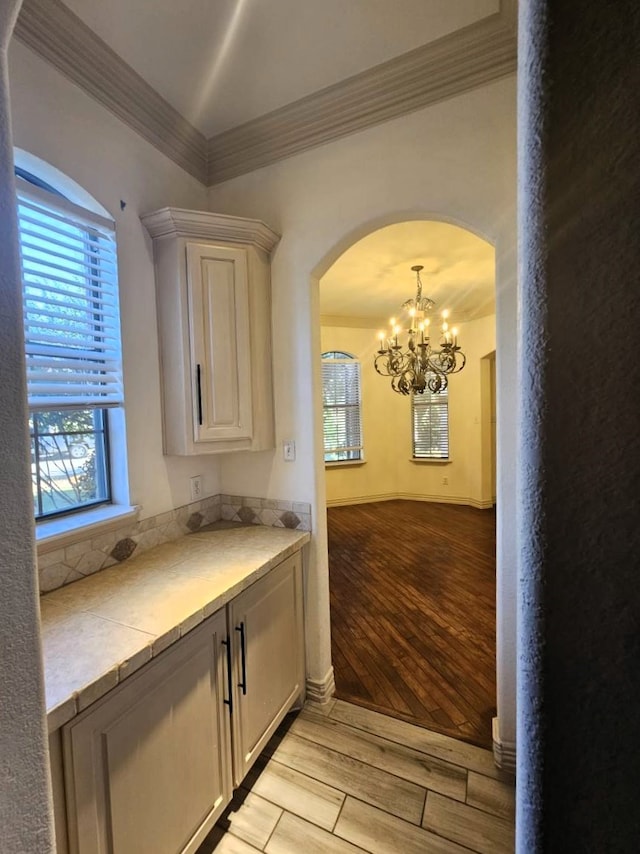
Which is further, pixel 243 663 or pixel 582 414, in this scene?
pixel 243 663

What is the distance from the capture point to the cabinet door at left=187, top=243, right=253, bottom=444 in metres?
1.87

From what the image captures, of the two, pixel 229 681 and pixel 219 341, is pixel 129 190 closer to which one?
pixel 219 341

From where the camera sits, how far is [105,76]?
160cm

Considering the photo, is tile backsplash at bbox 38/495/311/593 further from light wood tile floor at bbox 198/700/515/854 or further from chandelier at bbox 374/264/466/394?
chandelier at bbox 374/264/466/394

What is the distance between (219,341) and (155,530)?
988mm

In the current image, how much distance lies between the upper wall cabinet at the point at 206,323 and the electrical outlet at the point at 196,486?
0.27 m

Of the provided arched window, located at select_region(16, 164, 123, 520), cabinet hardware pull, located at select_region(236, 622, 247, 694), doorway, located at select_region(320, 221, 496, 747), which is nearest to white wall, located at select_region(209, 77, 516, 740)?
doorway, located at select_region(320, 221, 496, 747)

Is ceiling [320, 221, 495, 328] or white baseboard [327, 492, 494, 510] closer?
ceiling [320, 221, 495, 328]

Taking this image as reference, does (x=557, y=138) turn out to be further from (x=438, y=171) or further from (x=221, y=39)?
(x=221, y=39)

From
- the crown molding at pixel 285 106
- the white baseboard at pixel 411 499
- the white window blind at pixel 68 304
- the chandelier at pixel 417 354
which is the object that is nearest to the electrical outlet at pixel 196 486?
the white window blind at pixel 68 304

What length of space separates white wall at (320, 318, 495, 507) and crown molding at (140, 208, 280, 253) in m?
4.16

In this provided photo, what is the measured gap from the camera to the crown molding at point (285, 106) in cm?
145

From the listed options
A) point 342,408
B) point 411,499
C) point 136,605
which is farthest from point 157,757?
point 411,499

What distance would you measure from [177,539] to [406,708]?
4.98ft
